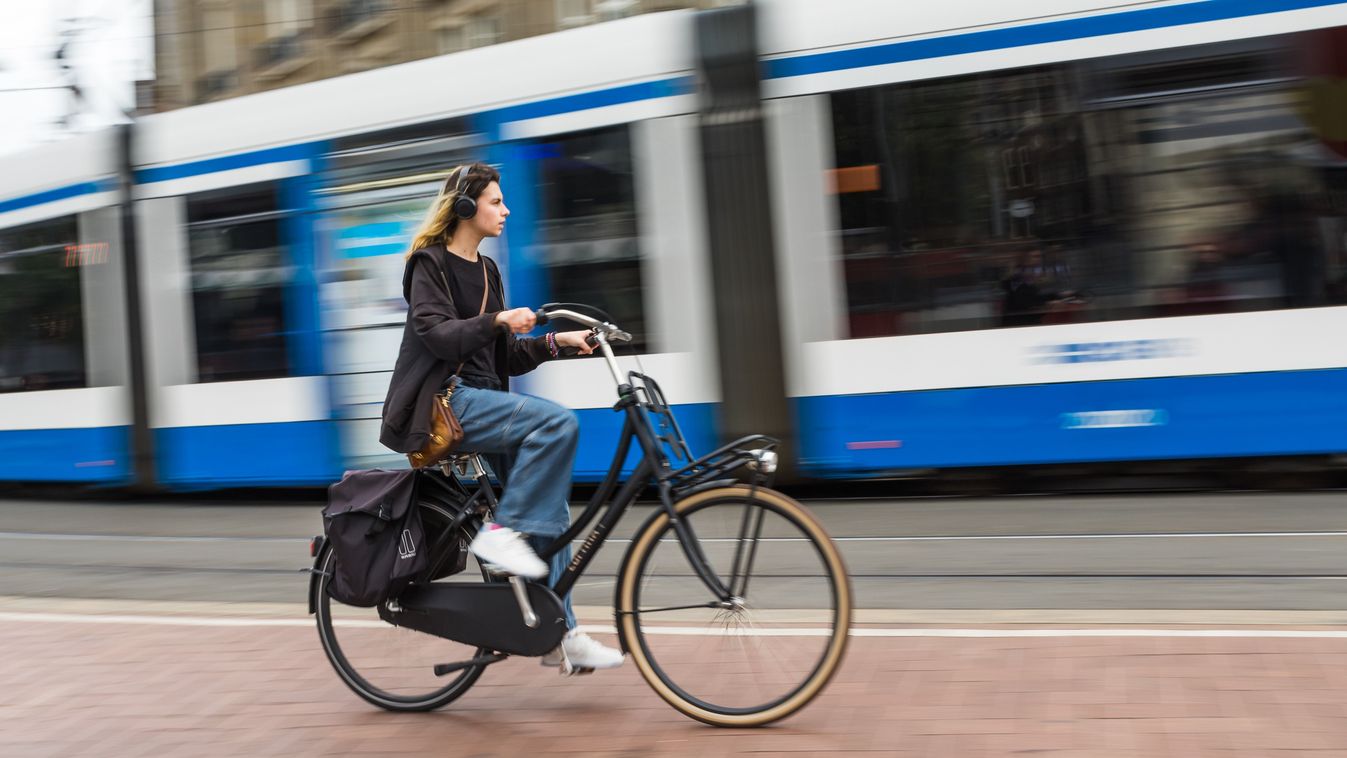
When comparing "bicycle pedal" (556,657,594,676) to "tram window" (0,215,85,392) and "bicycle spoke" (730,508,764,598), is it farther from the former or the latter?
"tram window" (0,215,85,392)

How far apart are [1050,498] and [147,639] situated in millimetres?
4973

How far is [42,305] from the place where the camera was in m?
11.3

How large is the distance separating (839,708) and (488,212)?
5.72 ft

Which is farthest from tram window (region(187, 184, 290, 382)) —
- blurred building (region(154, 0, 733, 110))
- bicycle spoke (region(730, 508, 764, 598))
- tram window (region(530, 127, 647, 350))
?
blurred building (region(154, 0, 733, 110))

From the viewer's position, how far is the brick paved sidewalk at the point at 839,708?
3.61 metres

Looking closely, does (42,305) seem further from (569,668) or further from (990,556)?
(569,668)

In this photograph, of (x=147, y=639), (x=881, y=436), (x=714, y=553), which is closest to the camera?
(x=714, y=553)

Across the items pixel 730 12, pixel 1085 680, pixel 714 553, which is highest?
pixel 730 12

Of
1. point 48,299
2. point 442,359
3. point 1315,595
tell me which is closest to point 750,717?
point 442,359

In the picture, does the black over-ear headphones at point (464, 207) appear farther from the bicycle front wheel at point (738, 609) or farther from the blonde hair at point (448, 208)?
the bicycle front wheel at point (738, 609)

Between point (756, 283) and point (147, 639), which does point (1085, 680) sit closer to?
point (147, 639)

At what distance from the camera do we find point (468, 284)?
159 inches

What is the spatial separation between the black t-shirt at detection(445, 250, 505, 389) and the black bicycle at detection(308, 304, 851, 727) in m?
0.25

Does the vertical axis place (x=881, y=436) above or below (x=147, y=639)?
above
